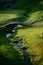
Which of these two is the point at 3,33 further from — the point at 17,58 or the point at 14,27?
the point at 17,58

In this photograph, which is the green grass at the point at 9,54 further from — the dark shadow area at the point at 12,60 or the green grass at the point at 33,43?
the green grass at the point at 33,43

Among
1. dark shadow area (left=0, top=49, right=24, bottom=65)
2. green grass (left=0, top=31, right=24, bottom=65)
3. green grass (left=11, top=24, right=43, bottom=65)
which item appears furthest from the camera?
green grass (left=11, top=24, right=43, bottom=65)

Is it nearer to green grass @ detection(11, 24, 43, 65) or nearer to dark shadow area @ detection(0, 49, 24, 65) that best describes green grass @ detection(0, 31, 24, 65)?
dark shadow area @ detection(0, 49, 24, 65)

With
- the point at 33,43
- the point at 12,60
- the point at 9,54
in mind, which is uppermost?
the point at 33,43

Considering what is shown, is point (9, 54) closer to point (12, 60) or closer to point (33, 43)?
point (12, 60)

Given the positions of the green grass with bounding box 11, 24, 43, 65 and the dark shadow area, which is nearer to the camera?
the dark shadow area

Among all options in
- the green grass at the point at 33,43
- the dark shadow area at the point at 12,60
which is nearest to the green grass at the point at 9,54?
the dark shadow area at the point at 12,60

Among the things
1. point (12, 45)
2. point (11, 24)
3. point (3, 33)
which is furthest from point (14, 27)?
point (12, 45)

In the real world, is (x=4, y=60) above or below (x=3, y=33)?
below

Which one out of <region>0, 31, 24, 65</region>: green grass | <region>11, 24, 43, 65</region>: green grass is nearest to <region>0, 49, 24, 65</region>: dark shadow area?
<region>0, 31, 24, 65</region>: green grass

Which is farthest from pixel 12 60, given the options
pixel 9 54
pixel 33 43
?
pixel 33 43

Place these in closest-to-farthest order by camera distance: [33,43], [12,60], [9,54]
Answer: [12,60] → [9,54] → [33,43]
